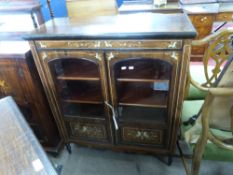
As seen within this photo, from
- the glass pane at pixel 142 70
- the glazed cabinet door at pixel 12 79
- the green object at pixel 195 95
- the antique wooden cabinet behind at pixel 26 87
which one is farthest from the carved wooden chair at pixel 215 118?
the glazed cabinet door at pixel 12 79

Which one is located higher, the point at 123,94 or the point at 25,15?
the point at 25,15

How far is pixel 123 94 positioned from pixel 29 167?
31.9 inches

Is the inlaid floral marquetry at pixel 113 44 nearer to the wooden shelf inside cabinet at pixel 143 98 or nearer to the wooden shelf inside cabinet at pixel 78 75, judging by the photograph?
the wooden shelf inside cabinet at pixel 78 75

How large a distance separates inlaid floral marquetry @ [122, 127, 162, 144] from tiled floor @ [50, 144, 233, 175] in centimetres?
23

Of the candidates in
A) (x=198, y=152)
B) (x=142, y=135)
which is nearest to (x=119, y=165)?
(x=142, y=135)

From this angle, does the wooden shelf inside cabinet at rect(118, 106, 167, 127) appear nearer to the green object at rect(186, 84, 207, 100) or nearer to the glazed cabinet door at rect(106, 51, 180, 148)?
the glazed cabinet door at rect(106, 51, 180, 148)

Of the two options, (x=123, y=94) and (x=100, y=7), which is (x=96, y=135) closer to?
(x=123, y=94)

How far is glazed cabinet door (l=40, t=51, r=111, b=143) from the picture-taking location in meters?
1.18

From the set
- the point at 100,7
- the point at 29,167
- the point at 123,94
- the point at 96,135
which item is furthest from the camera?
the point at 100,7

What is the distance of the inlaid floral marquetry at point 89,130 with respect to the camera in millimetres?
1397

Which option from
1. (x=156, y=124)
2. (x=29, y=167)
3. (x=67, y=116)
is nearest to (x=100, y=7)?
(x=67, y=116)

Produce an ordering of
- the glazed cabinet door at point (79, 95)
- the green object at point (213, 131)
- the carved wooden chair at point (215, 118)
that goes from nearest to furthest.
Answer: the carved wooden chair at point (215, 118)
the green object at point (213, 131)
the glazed cabinet door at point (79, 95)

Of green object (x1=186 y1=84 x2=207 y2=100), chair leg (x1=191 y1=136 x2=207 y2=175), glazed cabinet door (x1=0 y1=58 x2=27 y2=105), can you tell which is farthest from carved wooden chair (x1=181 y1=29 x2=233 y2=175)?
glazed cabinet door (x1=0 y1=58 x2=27 y2=105)

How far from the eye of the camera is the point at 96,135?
1446 millimetres
